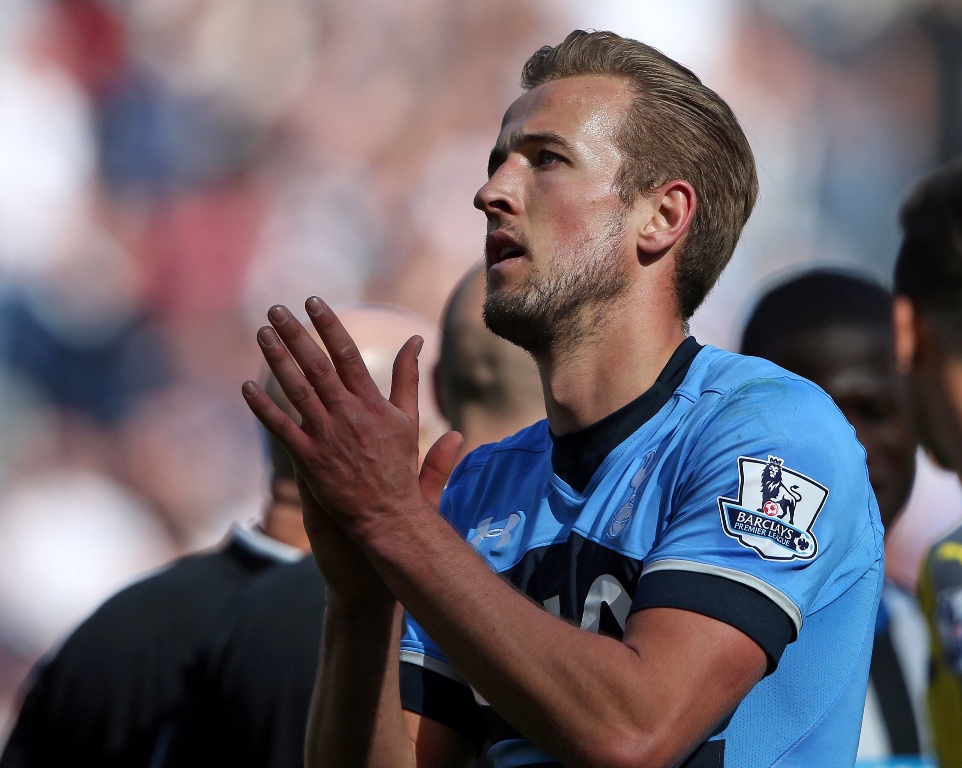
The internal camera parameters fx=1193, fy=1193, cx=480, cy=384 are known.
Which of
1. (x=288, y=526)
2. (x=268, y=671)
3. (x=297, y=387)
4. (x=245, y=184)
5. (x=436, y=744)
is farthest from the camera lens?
(x=245, y=184)

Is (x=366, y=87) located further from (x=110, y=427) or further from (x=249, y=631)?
(x=249, y=631)

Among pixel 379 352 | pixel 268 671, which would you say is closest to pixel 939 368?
pixel 379 352

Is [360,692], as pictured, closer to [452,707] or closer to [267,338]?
[452,707]

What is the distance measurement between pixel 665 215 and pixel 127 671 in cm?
182

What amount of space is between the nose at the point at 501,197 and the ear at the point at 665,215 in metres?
0.23

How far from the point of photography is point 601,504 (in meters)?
1.88

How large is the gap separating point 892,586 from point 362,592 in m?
2.55

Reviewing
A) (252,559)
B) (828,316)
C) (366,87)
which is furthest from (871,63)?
(252,559)

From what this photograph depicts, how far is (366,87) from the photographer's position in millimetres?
7441

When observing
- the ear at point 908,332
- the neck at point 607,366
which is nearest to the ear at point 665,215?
the neck at point 607,366

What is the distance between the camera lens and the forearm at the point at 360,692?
190 cm

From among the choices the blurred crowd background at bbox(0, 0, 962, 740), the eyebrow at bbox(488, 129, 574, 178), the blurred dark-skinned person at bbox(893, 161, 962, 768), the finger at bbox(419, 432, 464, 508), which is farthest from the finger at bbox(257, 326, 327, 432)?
the blurred crowd background at bbox(0, 0, 962, 740)

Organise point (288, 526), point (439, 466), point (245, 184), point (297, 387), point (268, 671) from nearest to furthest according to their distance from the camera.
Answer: point (297, 387) < point (439, 466) < point (268, 671) < point (288, 526) < point (245, 184)

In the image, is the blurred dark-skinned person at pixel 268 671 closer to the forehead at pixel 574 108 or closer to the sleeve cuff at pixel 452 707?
the sleeve cuff at pixel 452 707
